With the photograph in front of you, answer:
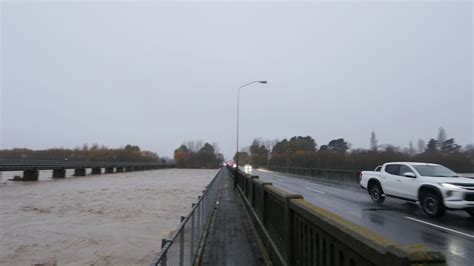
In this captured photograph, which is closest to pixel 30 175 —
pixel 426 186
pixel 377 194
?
pixel 377 194

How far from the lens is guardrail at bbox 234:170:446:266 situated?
8.90 ft

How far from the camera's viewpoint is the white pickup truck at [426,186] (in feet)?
45.2

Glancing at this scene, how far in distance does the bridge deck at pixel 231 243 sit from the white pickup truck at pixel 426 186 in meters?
6.74

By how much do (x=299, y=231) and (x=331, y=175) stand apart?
38.2 m

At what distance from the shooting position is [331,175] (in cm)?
4297

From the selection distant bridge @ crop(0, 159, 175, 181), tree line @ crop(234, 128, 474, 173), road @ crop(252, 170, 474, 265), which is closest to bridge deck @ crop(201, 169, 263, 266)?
road @ crop(252, 170, 474, 265)

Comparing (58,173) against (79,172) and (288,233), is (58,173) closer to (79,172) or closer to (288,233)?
(79,172)

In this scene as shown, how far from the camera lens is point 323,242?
4566 mm

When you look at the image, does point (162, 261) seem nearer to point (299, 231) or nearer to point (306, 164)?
point (299, 231)

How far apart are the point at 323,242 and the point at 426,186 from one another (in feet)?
39.7

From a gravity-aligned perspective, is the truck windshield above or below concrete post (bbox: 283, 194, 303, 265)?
above

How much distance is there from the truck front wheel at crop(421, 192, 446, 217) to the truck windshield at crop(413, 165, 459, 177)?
1.22m

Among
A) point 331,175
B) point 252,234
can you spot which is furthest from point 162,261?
point 331,175

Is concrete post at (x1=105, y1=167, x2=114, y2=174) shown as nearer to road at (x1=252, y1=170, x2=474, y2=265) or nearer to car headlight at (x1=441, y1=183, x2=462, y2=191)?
road at (x1=252, y1=170, x2=474, y2=265)
